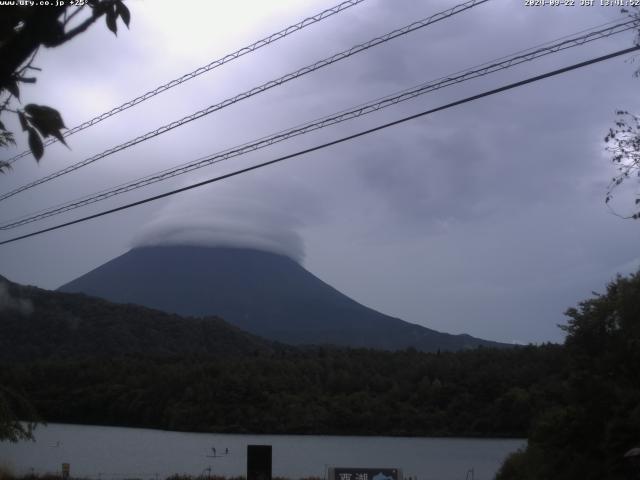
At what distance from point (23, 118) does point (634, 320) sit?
66.6 ft

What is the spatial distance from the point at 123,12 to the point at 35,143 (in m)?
0.75

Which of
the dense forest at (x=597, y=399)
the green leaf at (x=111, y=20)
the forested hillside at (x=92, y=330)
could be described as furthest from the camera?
the forested hillside at (x=92, y=330)

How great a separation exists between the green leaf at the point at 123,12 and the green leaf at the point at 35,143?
70cm

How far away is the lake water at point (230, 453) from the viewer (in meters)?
43.3

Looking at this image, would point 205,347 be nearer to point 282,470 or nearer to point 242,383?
point 242,383

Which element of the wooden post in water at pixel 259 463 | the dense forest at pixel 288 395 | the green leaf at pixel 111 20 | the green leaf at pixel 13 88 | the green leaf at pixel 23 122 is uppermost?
the dense forest at pixel 288 395

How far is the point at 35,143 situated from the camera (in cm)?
346

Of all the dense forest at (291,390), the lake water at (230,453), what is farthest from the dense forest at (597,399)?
the dense forest at (291,390)

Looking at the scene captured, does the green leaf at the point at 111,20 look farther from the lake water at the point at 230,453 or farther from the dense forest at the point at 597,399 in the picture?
the lake water at the point at 230,453

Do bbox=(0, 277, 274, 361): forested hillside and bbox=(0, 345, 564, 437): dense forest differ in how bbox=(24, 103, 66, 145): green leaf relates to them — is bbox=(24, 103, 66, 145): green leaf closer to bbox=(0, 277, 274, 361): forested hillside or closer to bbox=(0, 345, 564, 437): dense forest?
bbox=(0, 345, 564, 437): dense forest

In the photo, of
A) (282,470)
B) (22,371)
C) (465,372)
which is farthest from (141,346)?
(282,470)

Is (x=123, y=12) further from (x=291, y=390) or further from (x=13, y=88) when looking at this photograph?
(x=291, y=390)

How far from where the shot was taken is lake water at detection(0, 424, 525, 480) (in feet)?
142

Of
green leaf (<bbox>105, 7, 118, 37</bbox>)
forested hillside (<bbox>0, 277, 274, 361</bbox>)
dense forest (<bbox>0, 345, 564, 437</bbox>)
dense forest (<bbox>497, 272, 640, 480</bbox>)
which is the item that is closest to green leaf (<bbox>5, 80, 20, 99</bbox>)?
green leaf (<bbox>105, 7, 118, 37</bbox>)
